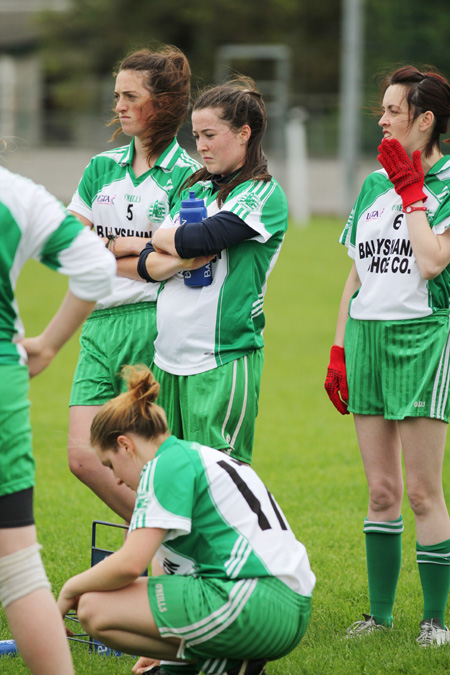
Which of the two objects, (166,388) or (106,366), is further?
(106,366)

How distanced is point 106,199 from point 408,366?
1469mm

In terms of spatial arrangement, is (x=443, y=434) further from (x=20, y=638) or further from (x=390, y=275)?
(x=20, y=638)

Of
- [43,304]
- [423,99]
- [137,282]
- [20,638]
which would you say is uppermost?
[423,99]

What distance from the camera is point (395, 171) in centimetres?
371

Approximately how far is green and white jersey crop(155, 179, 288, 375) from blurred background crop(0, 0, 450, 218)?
27.3 metres

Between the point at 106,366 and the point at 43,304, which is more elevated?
the point at 106,366

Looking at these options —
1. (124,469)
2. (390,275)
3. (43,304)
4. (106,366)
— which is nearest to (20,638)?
(124,469)

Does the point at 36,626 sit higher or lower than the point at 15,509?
lower

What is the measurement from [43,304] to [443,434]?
40.6 ft

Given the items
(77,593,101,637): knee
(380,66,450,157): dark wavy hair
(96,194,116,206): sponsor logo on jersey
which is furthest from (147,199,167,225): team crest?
(77,593,101,637): knee

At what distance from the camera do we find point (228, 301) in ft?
12.3

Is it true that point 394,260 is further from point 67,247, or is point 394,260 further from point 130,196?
point 67,247

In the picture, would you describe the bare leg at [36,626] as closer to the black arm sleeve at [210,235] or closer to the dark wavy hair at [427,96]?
the black arm sleeve at [210,235]

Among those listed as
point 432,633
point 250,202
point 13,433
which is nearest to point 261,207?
point 250,202
